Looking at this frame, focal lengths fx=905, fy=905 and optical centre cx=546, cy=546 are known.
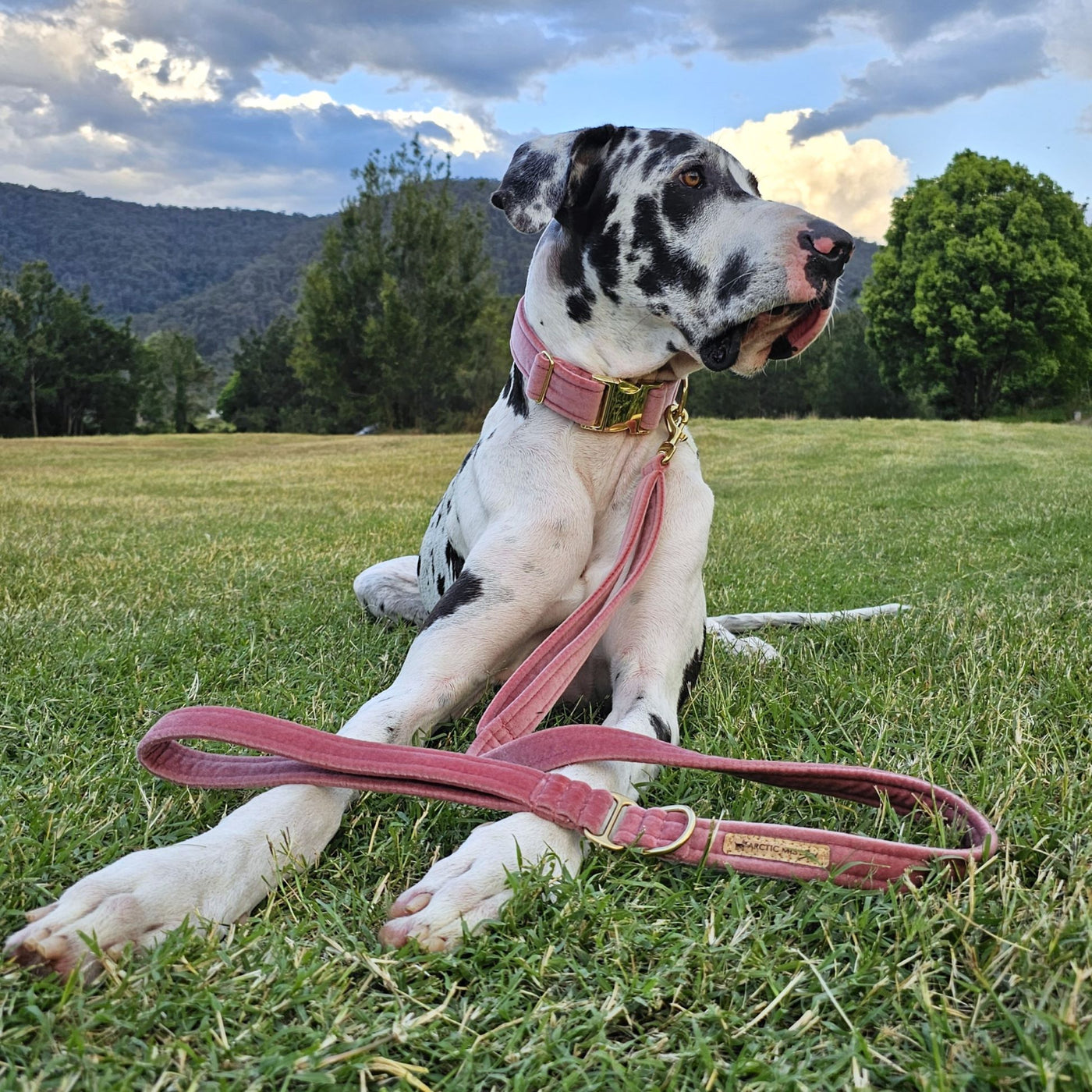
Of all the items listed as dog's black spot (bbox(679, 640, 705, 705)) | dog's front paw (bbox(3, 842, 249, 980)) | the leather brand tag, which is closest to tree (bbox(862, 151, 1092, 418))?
dog's black spot (bbox(679, 640, 705, 705))

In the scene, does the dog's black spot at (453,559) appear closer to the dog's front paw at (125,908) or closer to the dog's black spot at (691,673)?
the dog's black spot at (691,673)

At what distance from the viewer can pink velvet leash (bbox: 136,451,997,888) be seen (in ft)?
5.93

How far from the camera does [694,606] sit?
297 cm

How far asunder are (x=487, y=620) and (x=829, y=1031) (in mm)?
1527

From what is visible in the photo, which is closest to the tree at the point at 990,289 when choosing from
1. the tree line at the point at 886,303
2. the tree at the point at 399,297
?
the tree line at the point at 886,303

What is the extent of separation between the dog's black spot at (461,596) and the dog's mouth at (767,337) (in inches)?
37.8

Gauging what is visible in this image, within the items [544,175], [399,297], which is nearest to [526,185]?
[544,175]

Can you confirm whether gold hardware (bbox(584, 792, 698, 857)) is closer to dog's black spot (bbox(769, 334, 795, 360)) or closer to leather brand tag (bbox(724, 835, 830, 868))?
leather brand tag (bbox(724, 835, 830, 868))

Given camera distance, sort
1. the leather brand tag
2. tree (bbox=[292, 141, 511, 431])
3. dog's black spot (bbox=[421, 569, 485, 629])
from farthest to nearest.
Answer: tree (bbox=[292, 141, 511, 431]) → dog's black spot (bbox=[421, 569, 485, 629]) → the leather brand tag

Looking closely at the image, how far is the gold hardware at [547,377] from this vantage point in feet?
9.25

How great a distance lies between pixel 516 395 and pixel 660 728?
1.23 m

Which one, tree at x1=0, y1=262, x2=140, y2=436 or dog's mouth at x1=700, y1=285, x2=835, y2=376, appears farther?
tree at x1=0, y1=262, x2=140, y2=436

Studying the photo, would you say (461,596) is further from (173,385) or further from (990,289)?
(173,385)

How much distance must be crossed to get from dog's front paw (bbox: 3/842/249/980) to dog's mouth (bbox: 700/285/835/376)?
1.91 meters
